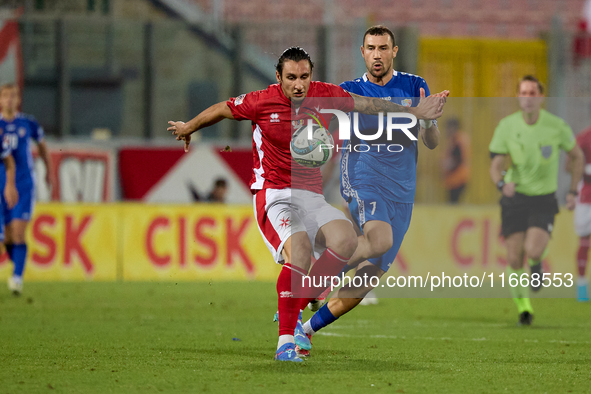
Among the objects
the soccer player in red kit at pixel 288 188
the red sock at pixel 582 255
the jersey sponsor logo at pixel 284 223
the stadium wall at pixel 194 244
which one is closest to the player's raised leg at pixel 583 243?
the red sock at pixel 582 255

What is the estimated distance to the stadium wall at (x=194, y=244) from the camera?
1359 centimetres

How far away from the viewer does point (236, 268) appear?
13.9 metres

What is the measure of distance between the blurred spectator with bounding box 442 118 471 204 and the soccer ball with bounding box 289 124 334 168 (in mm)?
9286

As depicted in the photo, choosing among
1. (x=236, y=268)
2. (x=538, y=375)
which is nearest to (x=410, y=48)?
(x=236, y=268)

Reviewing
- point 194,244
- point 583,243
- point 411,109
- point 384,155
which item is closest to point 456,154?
point 583,243

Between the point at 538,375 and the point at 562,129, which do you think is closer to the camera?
the point at 538,375

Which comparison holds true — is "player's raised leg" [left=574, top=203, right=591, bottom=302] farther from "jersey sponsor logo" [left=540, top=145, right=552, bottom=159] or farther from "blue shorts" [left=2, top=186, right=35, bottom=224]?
"blue shorts" [left=2, top=186, right=35, bottom=224]

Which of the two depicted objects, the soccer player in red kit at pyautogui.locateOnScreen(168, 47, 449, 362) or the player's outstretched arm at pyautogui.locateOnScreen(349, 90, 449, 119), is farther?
the player's outstretched arm at pyautogui.locateOnScreen(349, 90, 449, 119)

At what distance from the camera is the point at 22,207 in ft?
37.7

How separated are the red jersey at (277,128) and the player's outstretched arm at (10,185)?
5989 mm

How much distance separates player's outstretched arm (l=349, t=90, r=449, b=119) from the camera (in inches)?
247

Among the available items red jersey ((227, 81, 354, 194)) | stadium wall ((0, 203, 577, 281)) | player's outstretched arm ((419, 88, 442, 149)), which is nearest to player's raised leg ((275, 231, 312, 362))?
red jersey ((227, 81, 354, 194))

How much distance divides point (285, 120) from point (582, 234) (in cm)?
733

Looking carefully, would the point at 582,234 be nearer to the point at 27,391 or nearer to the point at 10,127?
the point at 10,127
